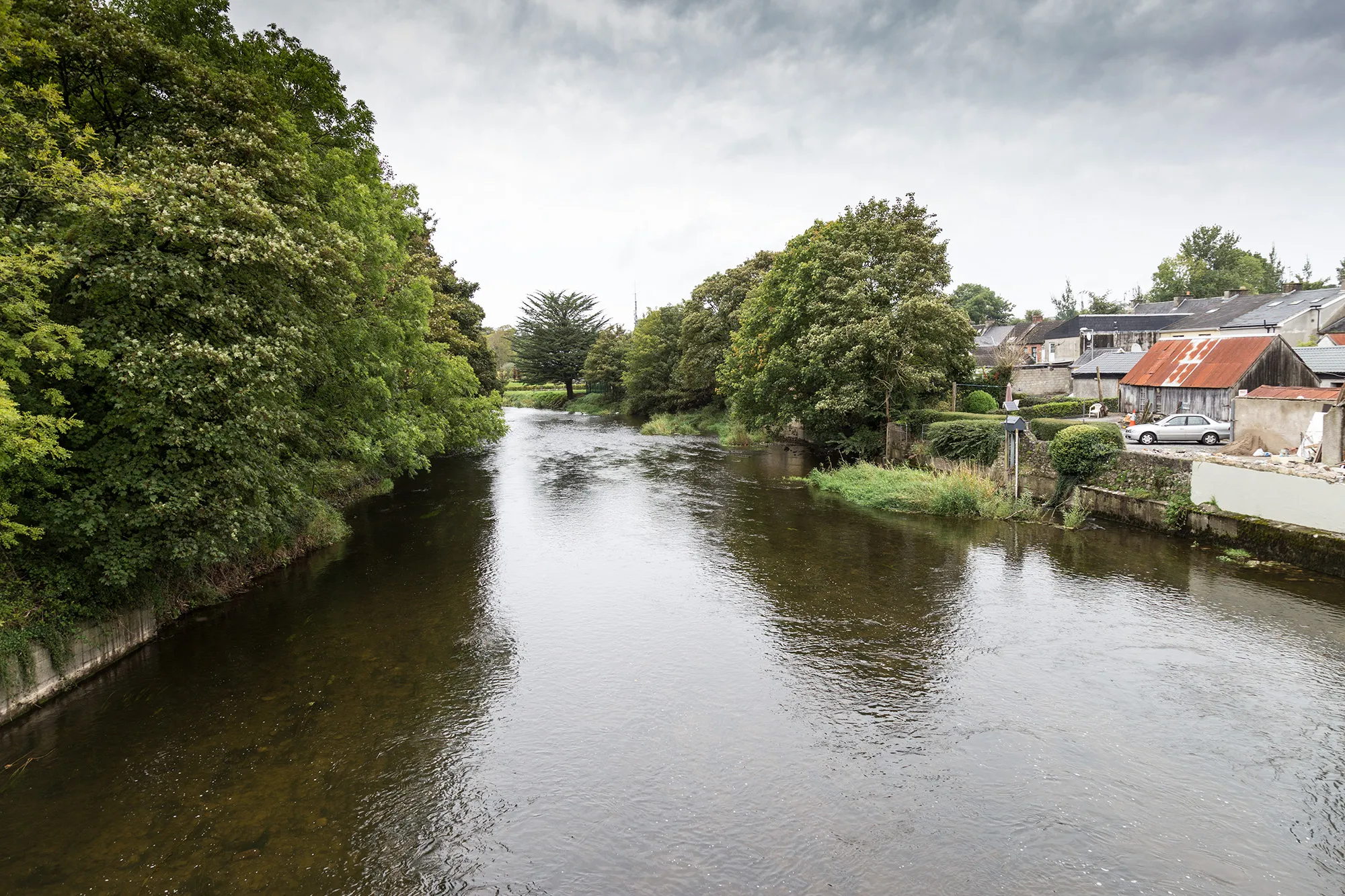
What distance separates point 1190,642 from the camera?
11.8m

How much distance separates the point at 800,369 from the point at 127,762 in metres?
26.9

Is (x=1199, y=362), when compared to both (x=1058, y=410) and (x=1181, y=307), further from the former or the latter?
(x=1181, y=307)

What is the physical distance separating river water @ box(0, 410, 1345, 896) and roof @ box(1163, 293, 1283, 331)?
49.6 metres

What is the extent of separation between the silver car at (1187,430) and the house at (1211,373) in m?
2.65

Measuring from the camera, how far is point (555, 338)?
7912 centimetres

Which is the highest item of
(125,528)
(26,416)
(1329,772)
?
(26,416)

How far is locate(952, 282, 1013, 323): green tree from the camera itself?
10131 cm

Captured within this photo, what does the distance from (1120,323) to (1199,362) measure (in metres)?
33.5

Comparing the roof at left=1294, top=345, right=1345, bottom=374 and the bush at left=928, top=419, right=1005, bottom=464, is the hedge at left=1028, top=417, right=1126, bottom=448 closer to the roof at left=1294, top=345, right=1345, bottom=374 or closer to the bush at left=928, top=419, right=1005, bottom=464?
the bush at left=928, top=419, right=1005, bottom=464

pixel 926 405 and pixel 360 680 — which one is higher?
pixel 926 405

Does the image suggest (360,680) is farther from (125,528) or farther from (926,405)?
(926,405)

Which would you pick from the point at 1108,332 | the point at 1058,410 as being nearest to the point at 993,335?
the point at 1108,332

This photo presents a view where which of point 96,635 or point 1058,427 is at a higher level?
point 1058,427

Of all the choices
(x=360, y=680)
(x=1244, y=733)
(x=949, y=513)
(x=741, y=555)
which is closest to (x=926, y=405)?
(x=949, y=513)
